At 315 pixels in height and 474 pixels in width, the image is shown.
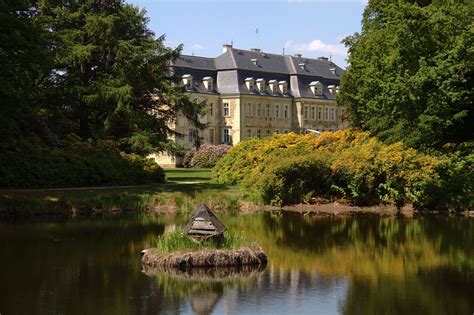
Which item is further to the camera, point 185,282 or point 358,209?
point 358,209

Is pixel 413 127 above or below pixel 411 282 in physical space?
above

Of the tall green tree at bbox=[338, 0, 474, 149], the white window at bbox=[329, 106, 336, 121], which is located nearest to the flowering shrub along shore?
the tall green tree at bbox=[338, 0, 474, 149]

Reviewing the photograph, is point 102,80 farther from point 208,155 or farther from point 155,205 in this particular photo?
point 208,155

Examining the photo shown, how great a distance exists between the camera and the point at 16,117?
3416 centimetres

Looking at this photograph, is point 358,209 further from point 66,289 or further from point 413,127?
point 66,289

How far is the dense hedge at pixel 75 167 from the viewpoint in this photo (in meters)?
32.8

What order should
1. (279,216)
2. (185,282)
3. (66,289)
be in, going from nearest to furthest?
(66,289)
(185,282)
(279,216)

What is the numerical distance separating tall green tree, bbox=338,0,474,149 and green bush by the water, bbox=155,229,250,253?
1710 centimetres

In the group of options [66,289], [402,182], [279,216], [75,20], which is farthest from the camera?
[75,20]

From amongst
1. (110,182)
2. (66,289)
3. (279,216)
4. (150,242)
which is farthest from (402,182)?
(66,289)

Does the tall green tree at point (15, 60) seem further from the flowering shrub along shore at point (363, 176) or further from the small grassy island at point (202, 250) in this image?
the small grassy island at point (202, 250)

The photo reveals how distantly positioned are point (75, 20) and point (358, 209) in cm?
1857

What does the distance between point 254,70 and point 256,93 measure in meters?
2.24

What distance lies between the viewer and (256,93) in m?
74.0
